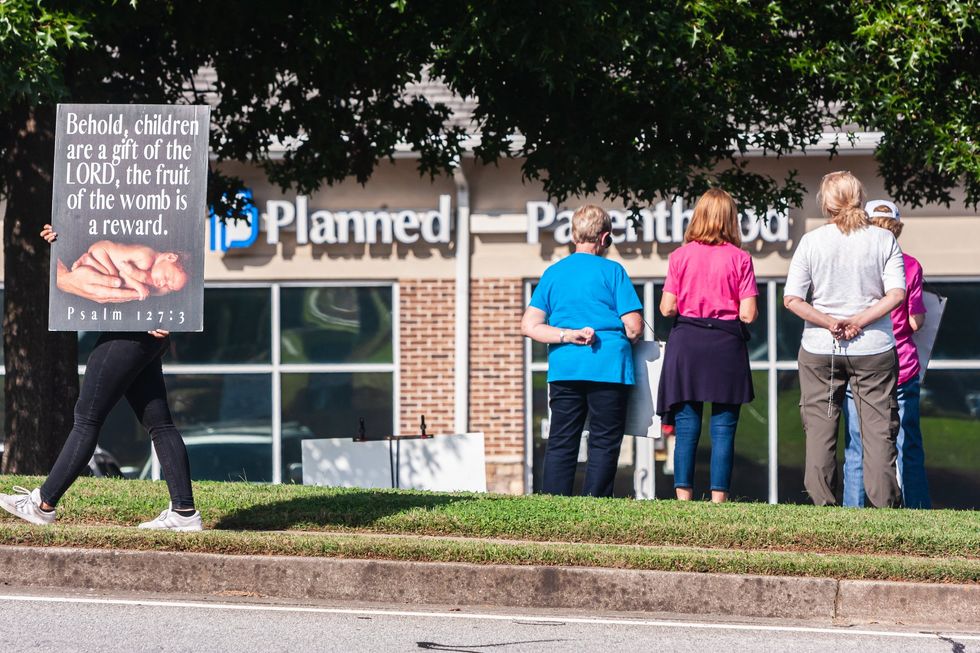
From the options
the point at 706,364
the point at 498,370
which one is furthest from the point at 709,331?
the point at 498,370

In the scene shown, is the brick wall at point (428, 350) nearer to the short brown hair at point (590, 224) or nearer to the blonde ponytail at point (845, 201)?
the short brown hair at point (590, 224)

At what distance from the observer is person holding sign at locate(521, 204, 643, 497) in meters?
7.96

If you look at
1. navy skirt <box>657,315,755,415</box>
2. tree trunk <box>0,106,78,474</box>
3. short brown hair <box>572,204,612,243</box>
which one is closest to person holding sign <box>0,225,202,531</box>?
short brown hair <box>572,204,612,243</box>

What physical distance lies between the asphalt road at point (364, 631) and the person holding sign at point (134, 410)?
73 centimetres

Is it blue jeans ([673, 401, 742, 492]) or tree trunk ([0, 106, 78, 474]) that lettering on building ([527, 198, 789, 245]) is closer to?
tree trunk ([0, 106, 78, 474])

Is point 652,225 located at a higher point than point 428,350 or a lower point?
higher

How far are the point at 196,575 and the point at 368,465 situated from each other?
162 inches

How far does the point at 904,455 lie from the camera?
345 inches

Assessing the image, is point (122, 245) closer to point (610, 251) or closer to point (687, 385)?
point (687, 385)

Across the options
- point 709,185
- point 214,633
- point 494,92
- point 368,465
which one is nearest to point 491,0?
point 494,92

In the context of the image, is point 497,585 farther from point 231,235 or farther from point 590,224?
point 231,235

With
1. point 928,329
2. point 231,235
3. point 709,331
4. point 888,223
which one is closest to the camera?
point 709,331

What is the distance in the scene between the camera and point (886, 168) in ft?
38.1

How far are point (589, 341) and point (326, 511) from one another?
169 cm
